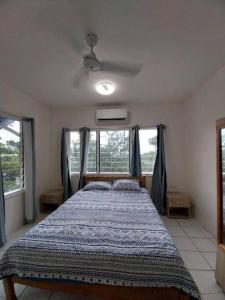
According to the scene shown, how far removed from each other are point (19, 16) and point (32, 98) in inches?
91.6

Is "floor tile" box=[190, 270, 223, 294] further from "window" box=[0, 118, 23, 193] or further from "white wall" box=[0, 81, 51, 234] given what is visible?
"window" box=[0, 118, 23, 193]

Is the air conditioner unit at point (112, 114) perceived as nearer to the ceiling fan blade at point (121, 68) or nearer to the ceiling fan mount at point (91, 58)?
the ceiling fan blade at point (121, 68)

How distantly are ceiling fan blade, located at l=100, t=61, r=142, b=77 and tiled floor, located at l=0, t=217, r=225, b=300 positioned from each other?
2540 mm

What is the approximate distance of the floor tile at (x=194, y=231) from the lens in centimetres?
301

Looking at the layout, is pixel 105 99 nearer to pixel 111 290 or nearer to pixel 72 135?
pixel 72 135

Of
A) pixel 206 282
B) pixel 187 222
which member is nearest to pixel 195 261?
pixel 206 282

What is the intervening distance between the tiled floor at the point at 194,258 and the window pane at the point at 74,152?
1.63 metres

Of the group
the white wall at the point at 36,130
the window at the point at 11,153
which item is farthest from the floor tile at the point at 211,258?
the window at the point at 11,153

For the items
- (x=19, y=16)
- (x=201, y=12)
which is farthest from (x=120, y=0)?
(x=19, y=16)

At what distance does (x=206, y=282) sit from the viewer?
195 centimetres

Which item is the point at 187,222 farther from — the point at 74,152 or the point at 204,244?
the point at 74,152

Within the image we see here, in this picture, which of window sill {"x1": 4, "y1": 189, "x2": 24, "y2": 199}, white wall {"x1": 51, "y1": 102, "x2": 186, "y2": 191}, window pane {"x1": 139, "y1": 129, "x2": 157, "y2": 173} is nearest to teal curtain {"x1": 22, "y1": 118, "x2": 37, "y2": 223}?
window sill {"x1": 4, "y1": 189, "x2": 24, "y2": 199}

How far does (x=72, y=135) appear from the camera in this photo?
15.0 ft

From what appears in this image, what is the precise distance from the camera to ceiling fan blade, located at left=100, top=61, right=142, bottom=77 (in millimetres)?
2388
